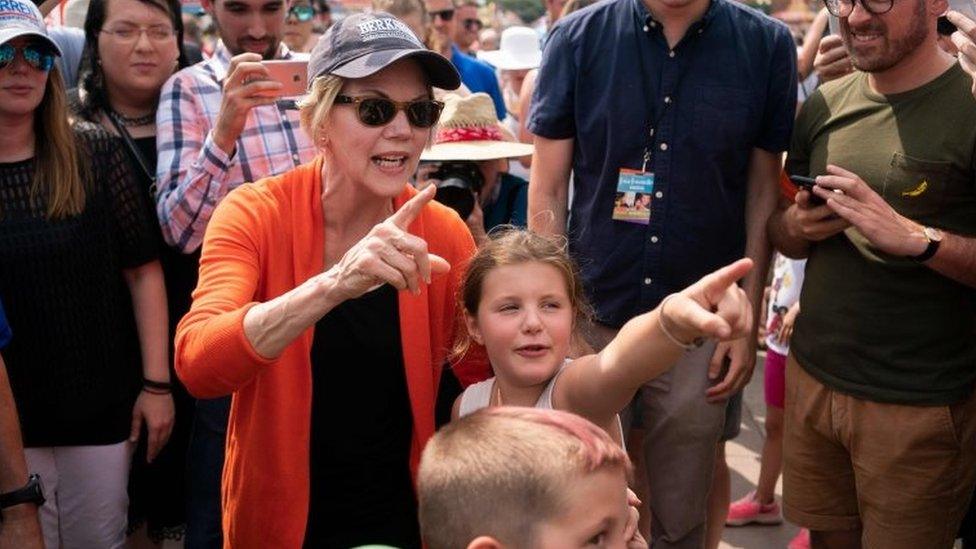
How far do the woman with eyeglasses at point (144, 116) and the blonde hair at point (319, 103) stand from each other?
3.61ft

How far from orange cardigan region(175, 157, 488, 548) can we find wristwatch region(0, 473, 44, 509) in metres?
0.59

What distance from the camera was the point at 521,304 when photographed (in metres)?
2.69

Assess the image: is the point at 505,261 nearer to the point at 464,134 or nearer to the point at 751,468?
the point at 464,134

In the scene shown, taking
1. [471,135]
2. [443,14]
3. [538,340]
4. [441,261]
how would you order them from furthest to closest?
[443,14], [471,135], [538,340], [441,261]

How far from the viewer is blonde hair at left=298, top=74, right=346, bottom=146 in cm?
269

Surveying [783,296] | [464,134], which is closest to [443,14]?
[783,296]

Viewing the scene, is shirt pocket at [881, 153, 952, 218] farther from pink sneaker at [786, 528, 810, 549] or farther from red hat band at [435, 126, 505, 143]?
pink sneaker at [786, 528, 810, 549]

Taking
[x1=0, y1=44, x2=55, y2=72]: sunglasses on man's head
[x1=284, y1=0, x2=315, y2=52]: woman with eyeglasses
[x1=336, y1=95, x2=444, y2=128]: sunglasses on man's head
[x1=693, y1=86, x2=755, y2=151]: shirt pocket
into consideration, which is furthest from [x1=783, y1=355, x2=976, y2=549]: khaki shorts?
[x1=284, y1=0, x2=315, y2=52]: woman with eyeglasses

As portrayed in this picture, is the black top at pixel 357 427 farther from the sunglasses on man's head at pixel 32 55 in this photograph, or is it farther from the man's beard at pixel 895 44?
the man's beard at pixel 895 44

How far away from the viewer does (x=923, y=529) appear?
3.40 metres

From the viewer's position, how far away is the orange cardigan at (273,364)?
8.41ft

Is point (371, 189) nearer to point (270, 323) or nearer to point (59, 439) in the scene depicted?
point (270, 323)

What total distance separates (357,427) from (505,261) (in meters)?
0.49

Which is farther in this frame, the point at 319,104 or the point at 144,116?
the point at 144,116
